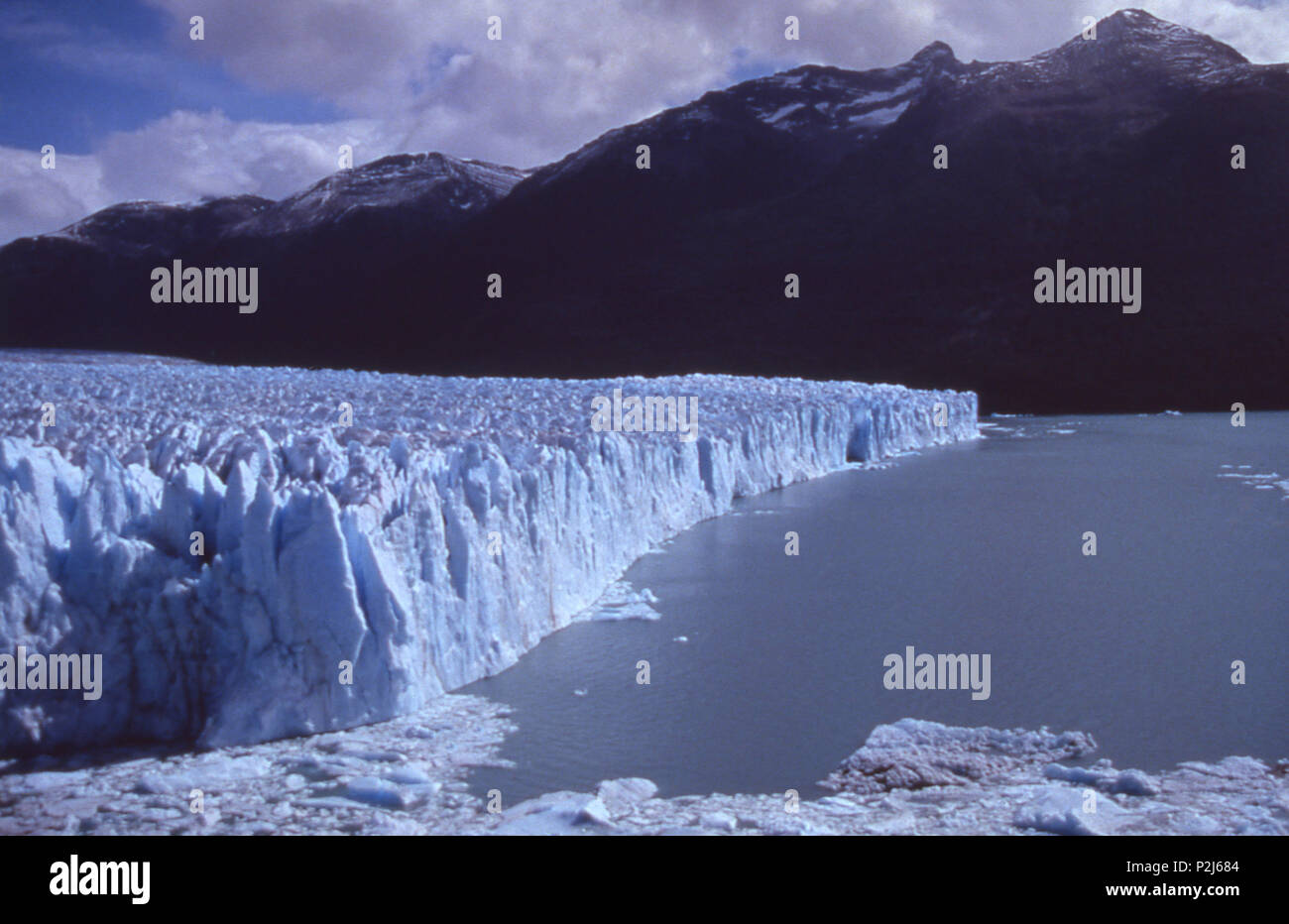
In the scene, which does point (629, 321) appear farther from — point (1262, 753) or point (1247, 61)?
point (1262, 753)

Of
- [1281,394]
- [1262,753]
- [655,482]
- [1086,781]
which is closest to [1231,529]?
[655,482]

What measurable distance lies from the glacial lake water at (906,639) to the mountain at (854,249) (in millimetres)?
28771

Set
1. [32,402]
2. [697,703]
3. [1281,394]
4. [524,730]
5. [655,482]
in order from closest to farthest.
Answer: [524,730], [697,703], [32,402], [655,482], [1281,394]

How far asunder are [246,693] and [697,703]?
2339mm

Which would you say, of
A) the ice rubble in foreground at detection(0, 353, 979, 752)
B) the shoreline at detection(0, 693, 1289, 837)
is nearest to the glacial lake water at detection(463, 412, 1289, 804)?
the shoreline at detection(0, 693, 1289, 837)

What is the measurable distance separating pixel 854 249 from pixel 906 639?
4259 centimetres

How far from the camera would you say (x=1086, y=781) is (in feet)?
15.0

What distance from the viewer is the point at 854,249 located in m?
47.6

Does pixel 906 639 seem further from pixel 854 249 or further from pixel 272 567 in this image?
pixel 854 249

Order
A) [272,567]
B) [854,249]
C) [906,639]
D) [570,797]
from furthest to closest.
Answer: [854,249]
[906,639]
[272,567]
[570,797]

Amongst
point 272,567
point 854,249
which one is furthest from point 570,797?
point 854,249

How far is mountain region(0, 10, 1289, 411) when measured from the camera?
41.9 metres

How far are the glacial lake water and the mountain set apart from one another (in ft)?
94.4

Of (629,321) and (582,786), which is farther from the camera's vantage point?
(629,321)
